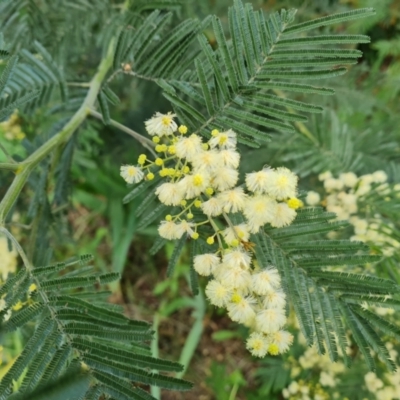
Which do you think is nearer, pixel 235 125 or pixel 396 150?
pixel 235 125

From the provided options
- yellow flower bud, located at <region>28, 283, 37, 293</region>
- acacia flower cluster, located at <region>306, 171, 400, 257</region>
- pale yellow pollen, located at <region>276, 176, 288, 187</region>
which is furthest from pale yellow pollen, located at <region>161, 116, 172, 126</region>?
acacia flower cluster, located at <region>306, 171, 400, 257</region>

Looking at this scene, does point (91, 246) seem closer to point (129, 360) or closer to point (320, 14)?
point (320, 14)

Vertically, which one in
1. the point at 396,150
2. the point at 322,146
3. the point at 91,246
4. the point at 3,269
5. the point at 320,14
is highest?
the point at 320,14

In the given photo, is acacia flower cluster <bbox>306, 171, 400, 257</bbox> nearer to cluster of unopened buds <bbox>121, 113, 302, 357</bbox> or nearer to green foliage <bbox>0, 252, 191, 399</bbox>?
cluster of unopened buds <bbox>121, 113, 302, 357</bbox>

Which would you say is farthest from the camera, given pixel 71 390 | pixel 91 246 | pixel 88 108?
pixel 91 246

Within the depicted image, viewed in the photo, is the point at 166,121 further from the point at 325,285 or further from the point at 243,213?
the point at 325,285

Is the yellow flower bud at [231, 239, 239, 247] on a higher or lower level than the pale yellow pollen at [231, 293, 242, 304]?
higher

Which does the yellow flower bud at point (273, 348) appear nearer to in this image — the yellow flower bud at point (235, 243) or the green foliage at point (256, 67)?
the yellow flower bud at point (235, 243)

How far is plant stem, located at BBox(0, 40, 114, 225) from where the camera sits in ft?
2.50

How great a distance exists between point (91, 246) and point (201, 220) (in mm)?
1537

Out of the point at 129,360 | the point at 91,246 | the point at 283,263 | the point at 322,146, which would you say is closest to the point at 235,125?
the point at 283,263

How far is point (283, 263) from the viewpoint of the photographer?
0.70m

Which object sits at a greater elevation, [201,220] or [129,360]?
[201,220]

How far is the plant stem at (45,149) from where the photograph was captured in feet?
2.50
